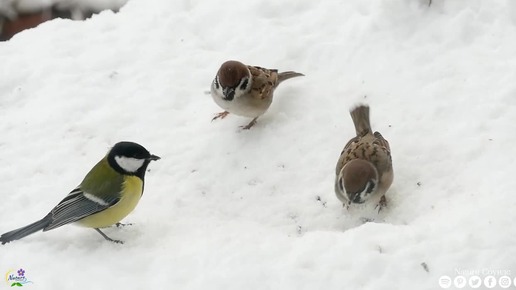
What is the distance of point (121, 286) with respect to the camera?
3613 mm

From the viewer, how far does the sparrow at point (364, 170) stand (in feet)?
13.3

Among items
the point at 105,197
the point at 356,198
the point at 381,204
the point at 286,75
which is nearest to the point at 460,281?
the point at 356,198

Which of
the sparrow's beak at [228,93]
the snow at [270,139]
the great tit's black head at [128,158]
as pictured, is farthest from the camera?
the sparrow's beak at [228,93]

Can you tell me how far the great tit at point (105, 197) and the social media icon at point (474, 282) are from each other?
2.18 metres

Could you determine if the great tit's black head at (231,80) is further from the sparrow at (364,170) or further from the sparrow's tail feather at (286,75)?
the sparrow at (364,170)

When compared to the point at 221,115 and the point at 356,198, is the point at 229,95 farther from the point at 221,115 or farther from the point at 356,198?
the point at 356,198

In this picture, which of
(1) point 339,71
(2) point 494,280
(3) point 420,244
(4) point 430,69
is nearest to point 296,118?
(1) point 339,71

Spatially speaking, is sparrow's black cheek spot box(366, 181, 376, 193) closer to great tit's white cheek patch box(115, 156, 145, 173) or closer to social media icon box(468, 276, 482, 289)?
social media icon box(468, 276, 482, 289)

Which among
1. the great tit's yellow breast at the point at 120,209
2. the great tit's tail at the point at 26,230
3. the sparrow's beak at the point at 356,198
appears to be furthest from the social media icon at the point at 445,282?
the great tit's tail at the point at 26,230

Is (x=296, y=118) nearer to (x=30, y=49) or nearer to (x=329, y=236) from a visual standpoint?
(x=329, y=236)

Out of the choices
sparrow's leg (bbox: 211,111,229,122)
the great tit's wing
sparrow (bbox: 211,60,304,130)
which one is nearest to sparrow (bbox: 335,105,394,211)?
sparrow (bbox: 211,60,304,130)

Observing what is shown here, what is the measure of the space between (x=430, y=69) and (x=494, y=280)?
2.40 metres

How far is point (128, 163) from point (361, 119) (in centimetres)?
175

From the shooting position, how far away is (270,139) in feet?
16.6
